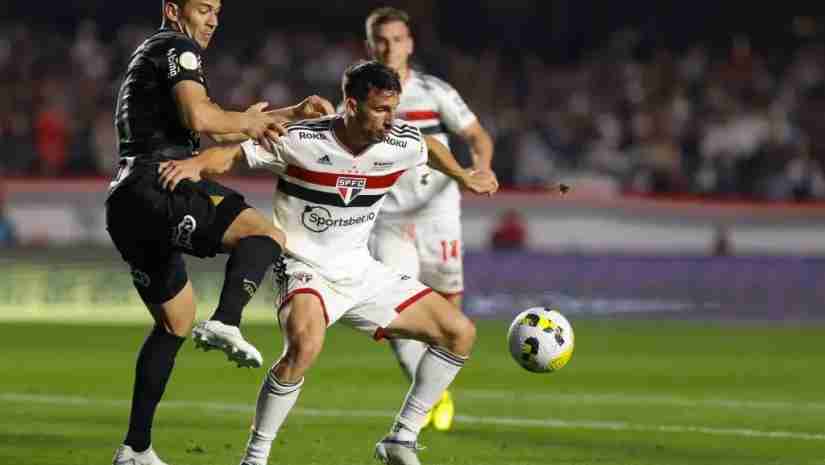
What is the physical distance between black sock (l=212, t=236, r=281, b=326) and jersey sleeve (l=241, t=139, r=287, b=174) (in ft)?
1.61

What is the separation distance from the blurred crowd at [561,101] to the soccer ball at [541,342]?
11.5 metres

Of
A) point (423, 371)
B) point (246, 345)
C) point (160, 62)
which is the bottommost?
point (423, 371)

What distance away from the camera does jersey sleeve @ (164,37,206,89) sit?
7227mm

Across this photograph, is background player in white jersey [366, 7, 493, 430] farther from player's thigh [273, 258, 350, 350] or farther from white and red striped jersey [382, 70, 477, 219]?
player's thigh [273, 258, 350, 350]

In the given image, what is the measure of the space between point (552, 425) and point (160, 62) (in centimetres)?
388

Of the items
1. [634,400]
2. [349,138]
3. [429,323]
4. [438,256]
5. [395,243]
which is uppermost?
[349,138]

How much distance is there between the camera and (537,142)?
2212 centimetres

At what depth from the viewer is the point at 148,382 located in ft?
25.6

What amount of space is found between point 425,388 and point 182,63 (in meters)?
2.05

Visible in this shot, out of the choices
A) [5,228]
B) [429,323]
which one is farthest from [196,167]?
[5,228]

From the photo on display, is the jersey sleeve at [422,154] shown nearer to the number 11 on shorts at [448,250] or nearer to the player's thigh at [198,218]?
the player's thigh at [198,218]

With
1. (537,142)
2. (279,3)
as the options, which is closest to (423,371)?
(537,142)

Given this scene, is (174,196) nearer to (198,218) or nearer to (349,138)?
(198,218)

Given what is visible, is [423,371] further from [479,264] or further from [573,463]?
[479,264]
